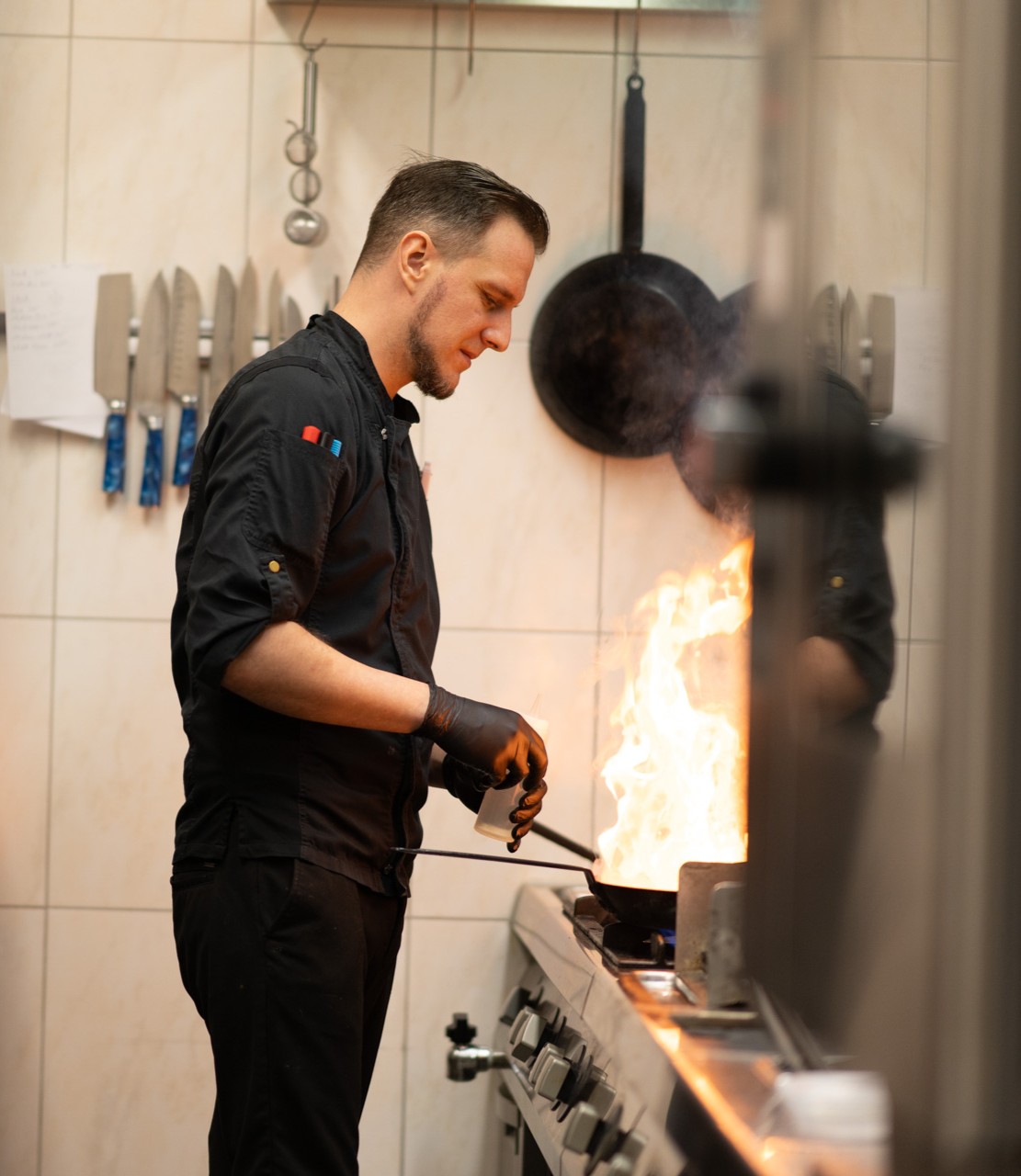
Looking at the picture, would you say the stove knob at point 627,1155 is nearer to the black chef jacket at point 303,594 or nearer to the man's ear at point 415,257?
the black chef jacket at point 303,594

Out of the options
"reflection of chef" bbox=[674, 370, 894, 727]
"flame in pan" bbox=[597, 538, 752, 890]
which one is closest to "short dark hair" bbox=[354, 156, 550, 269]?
"flame in pan" bbox=[597, 538, 752, 890]

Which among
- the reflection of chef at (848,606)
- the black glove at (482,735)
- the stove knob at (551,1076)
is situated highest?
the reflection of chef at (848,606)

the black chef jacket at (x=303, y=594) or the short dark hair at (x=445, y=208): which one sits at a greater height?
the short dark hair at (x=445, y=208)

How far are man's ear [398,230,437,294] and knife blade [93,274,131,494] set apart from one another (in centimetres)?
97

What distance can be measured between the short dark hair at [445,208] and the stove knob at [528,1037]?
954 mm

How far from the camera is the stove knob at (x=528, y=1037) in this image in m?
1.51

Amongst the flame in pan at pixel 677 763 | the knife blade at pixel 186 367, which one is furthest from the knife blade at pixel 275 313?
the flame in pan at pixel 677 763

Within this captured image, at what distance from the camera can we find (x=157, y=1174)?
2.30 metres

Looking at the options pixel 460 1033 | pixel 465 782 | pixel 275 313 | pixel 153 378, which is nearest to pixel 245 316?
pixel 275 313

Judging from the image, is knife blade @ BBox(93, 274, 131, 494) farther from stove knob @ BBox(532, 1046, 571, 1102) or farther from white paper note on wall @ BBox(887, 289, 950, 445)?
white paper note on wall @ BBox(887, 289, 950, 445)

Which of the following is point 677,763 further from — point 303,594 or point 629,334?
point 629,334

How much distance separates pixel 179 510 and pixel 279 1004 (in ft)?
4.10

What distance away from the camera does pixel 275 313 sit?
2.28 metres

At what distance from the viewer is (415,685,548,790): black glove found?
136cm
